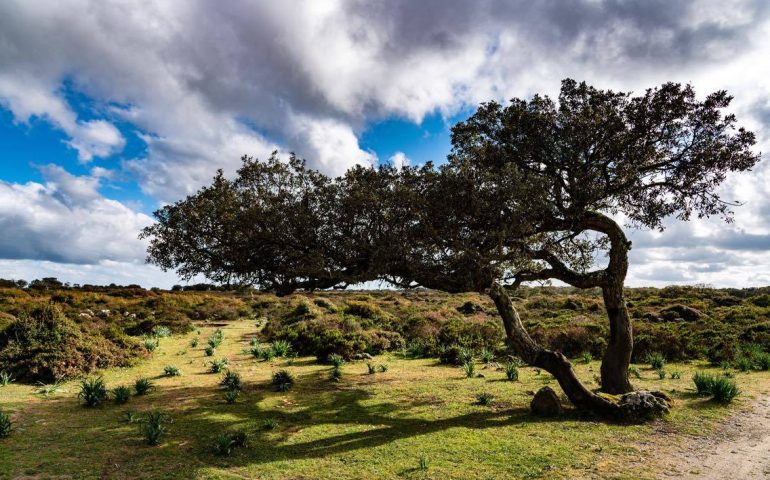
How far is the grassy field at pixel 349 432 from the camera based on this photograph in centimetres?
765

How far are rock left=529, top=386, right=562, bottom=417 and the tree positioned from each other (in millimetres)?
471

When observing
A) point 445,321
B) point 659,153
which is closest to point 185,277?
point 659,153

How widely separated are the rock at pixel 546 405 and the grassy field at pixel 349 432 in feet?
1.04

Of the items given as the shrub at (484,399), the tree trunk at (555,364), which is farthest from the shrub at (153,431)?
the tree trunk at (555,364)

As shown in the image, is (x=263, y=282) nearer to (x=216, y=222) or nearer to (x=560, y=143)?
(x=216, y=222)

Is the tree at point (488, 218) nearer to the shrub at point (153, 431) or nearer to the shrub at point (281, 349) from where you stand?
the shrub at point (153, 431)

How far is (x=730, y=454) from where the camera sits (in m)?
8.41

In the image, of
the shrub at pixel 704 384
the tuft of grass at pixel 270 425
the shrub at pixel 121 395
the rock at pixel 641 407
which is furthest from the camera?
the shrub at pixel 704 384

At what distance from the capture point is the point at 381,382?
51.1ft

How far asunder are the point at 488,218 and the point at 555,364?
4205mm

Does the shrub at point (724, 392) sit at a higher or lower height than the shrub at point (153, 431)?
higher

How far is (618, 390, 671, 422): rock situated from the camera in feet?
34.1

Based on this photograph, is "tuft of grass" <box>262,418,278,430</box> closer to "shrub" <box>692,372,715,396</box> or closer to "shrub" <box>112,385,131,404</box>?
"shrub" <box>112,385,131,404</box>

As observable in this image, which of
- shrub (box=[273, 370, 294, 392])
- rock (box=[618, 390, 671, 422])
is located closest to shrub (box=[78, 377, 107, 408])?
shrub (box=[273, 370, 294, 392])
